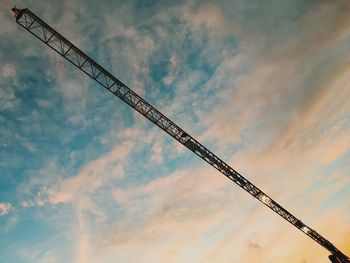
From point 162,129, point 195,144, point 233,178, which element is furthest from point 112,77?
point 233,178

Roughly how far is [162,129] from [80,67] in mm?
11609

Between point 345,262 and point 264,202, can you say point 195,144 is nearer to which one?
point 264,202

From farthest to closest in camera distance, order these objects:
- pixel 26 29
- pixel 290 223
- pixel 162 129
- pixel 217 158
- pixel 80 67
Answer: pixel 290 223 → pixel 217 158 → pixel 162 129 → pixel 80 67 → pixel 26 29

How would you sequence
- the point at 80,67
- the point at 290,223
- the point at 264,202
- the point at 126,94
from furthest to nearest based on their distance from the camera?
1. the point at 290,223
2. the point at 264,202
3. the point at 126,94
4. the point at 80,67

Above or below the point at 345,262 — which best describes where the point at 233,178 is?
above

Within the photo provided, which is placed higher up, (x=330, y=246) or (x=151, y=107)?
(x=151, y=107)

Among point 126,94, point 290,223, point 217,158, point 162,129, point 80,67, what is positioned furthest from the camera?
point 290,223

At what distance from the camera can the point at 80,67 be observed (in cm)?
2961

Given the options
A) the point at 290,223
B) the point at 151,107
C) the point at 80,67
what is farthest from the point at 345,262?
the point at 80,67

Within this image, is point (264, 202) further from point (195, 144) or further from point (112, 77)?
point (112, 77)

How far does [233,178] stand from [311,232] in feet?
61.4

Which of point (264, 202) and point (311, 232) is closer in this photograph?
point (264, 202)

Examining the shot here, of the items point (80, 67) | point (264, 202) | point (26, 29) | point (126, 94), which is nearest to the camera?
point (26, 29)

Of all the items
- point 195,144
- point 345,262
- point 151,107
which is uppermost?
point 151,107
